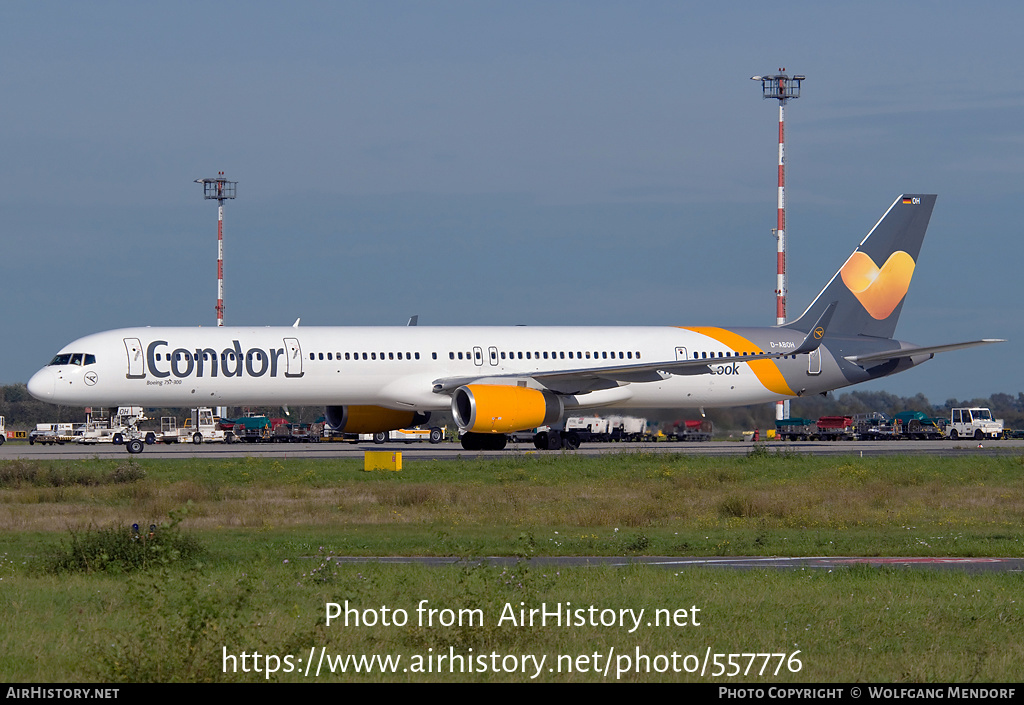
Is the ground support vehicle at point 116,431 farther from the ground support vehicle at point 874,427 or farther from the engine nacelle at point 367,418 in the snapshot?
the ground support vehicle at point 874,427

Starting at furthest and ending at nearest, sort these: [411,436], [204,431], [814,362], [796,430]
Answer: [796,430]
[204,431]
[411,436]
[814,362]

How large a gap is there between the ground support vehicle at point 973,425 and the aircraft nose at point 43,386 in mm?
56485

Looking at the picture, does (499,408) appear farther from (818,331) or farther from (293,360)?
(818,331)

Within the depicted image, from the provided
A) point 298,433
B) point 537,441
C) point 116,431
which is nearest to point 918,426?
point 298,433

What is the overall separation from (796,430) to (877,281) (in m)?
23.3

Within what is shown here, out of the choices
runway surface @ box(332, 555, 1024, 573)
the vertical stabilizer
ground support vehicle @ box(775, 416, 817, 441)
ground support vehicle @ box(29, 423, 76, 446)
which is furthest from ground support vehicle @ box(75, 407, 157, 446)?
runway surface @ box(332, 555, 1024, 573)

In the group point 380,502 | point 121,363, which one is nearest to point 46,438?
point 121,363

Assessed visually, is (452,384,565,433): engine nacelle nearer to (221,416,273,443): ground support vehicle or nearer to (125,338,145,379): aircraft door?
(125,338,145,379): aircraft door

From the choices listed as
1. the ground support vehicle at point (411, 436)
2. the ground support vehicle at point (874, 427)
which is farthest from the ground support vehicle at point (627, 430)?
the ground support vehicle at point (874, 427)

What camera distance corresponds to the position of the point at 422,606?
14.4 meters

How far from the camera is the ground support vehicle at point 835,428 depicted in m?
80.9

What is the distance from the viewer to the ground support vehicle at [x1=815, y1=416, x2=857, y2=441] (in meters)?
80.9

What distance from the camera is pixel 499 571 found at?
16.7 m
